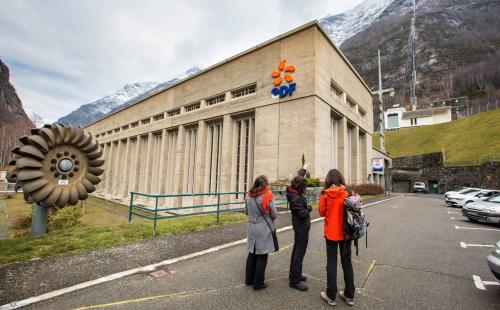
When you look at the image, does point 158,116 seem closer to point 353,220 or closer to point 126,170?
point 126,170

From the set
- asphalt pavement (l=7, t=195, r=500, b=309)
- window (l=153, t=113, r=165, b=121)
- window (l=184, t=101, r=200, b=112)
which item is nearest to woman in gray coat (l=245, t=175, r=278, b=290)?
asphalt pavement (l=7, t=195, r=500, b=309)

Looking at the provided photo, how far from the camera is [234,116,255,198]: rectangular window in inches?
787

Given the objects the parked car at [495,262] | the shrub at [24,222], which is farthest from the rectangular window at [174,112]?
the parked car at [495,262]

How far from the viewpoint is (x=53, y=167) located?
648 centimetres

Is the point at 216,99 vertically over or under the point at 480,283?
over

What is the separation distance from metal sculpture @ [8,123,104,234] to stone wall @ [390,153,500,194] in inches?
1656

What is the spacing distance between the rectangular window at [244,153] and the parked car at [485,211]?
529 inches

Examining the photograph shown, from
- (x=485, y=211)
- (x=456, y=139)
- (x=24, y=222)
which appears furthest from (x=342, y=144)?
(x=456, y=139)

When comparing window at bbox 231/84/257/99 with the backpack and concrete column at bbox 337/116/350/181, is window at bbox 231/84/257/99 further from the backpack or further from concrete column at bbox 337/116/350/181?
the backpack

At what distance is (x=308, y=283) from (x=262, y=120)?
15860mm

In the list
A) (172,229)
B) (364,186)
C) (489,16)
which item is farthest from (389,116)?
(489,16)

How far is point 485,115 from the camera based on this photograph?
155ft

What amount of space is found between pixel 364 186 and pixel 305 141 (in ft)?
36.7

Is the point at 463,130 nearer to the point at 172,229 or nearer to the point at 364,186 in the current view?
the point at 364,186
